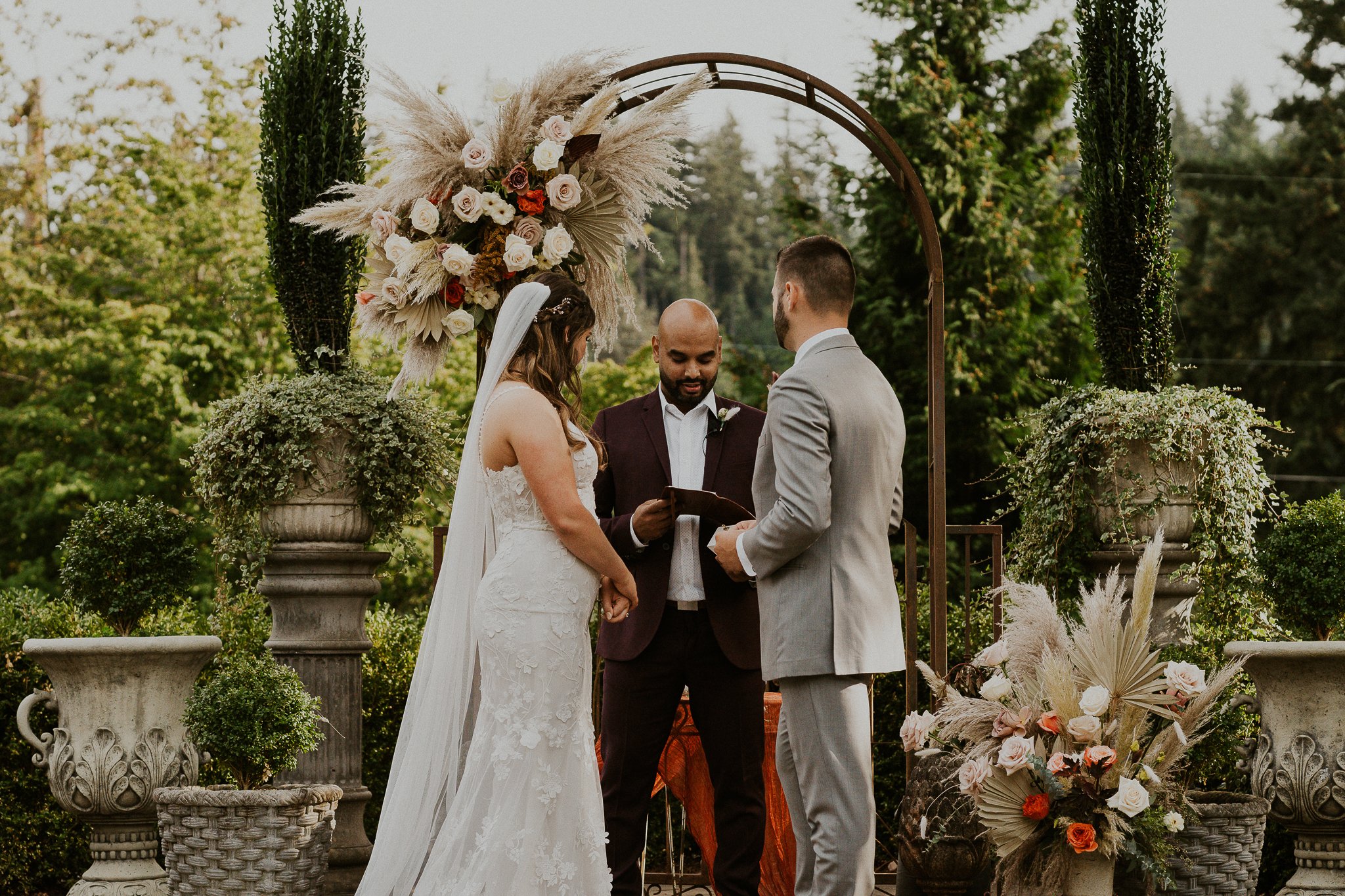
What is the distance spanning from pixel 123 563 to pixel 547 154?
2.17 m

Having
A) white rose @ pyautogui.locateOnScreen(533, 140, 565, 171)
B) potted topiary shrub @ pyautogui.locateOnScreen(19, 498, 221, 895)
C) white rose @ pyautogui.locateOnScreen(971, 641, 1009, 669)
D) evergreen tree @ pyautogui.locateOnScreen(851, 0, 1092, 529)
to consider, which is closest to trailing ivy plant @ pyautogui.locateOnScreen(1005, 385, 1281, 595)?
white rose @ pyautogui.locateOnScreen(971, 641, 1009, 669)

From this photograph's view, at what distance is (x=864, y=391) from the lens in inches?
125

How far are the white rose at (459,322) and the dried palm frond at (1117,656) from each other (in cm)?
209

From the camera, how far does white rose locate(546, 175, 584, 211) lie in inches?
161

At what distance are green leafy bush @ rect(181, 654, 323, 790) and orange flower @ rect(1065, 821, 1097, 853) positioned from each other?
252cm

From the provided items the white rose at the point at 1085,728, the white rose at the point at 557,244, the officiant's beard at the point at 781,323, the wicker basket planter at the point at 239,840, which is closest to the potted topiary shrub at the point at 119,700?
the wicker basket planter at the point at 239,840

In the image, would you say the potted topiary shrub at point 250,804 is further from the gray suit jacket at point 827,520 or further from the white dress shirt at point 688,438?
the gray suit jacket at point 827,520

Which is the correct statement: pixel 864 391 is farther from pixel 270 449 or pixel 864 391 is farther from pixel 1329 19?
pixel 1329 19

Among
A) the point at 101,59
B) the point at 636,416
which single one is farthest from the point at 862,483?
the point at 101,59

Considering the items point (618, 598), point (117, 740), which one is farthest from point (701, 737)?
point (117, 740)

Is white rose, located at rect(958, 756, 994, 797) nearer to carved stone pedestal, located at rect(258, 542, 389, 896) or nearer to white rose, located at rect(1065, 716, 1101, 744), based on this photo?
white rose, located at rect(1065, 716, 1101, 744)

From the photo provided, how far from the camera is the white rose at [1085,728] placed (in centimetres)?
323

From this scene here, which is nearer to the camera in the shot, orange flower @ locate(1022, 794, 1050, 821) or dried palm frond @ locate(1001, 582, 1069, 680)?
orange flower @ locate(1022, 794, 1050, 821)

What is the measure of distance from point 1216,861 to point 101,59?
51.5 feet
